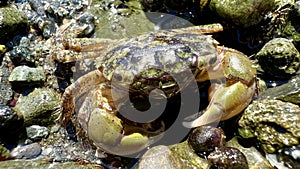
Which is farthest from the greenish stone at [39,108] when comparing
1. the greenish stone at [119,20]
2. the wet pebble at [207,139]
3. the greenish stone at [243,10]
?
the greenish stone at [243,10]

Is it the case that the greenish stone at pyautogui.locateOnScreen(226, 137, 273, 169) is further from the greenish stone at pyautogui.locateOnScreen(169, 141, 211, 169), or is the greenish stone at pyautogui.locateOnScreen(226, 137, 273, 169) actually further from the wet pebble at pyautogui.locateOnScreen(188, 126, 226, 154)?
the greenish stone at pyautogui.locateOnScreen(169, 141, 211, 169)

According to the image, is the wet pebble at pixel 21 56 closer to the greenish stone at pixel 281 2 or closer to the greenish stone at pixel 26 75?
the greenish stone at pixel 26 75

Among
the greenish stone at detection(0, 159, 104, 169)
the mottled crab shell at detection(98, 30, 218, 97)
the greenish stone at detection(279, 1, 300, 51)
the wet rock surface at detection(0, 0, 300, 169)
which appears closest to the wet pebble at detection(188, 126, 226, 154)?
the wet rock surface at detection(0, 0, 300, 169)

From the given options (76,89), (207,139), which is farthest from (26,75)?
(207,139)

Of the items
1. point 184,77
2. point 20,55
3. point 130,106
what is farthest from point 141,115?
point 20,55

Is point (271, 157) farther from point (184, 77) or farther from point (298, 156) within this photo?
point (184, 77)

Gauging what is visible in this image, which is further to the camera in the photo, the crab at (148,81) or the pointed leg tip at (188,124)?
the pointed leg tip at (188,124)
